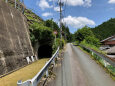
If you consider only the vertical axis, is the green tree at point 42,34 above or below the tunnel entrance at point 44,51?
above

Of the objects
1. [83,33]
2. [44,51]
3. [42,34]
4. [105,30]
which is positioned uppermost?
[105,30]

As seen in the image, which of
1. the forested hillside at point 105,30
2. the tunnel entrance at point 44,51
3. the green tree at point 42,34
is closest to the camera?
the green tree at point 42,34

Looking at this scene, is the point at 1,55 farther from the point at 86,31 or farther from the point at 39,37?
the point at 86,31

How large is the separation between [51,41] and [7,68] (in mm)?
11110

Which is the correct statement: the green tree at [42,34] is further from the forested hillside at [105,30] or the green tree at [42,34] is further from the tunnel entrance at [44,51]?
the forested hillside at [105,30]

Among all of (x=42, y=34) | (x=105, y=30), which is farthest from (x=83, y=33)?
(x=105, y=30)

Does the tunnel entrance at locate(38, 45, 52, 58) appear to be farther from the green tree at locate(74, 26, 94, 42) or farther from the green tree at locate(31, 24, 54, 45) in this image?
the green tree at locate(74, 26, 94, 42)

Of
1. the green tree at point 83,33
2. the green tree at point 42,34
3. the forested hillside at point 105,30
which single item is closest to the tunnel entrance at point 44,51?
the green tree at point 42,34

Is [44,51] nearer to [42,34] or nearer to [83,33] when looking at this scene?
[42,34]

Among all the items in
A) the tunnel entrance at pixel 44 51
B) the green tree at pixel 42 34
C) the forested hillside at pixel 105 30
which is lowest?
the tunnel entrance at pixel 44 51

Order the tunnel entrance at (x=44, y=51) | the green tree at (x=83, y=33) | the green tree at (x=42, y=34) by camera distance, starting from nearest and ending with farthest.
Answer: the green tree at (x=42, y=34), the tunnel entrance at (x=44, y=51), the green tree at (x=83, y=33)

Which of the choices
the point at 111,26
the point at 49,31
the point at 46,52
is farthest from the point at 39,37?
the point at 111,26

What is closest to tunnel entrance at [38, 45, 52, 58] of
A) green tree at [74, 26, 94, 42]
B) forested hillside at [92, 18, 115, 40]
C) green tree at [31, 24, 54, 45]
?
green tree at [31, 24, 54, 45]

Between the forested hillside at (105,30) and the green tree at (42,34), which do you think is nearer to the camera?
the green tree at (42,34)
